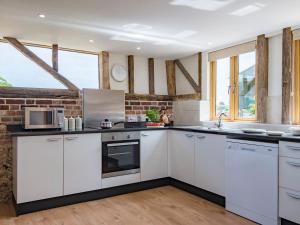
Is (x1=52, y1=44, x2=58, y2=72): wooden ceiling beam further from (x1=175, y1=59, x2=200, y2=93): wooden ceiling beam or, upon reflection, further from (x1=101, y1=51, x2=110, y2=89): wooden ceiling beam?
(x1=175, y1=59, x2=200, y2=93): wooden ceiling beam

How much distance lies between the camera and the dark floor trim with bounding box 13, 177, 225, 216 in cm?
288

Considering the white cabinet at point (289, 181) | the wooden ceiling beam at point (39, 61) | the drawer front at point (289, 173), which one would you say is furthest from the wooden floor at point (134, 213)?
the wooden ceiling beam at point (39, 61)

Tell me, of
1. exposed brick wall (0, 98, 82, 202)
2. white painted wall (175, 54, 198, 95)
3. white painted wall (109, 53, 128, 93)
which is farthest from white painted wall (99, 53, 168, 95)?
exposed brick wall (0, 98, 82, 202)

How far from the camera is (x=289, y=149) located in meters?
2.33

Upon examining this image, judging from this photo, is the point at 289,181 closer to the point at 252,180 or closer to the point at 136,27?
the point at 252,180

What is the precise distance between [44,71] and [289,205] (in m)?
3.53

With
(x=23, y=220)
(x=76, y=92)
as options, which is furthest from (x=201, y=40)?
(x=23, y=220)

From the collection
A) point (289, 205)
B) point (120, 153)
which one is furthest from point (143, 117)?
point (289, 205)

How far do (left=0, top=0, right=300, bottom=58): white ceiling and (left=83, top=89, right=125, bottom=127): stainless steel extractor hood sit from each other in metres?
0.74

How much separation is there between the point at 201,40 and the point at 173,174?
2032mm

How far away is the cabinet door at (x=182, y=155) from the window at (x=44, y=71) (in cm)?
166

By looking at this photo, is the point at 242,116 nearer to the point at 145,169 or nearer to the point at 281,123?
the point at 281,123

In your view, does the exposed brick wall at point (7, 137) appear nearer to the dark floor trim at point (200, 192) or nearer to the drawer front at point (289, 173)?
the dark floor trim at point (200, 192)

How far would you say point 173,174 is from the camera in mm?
3852
